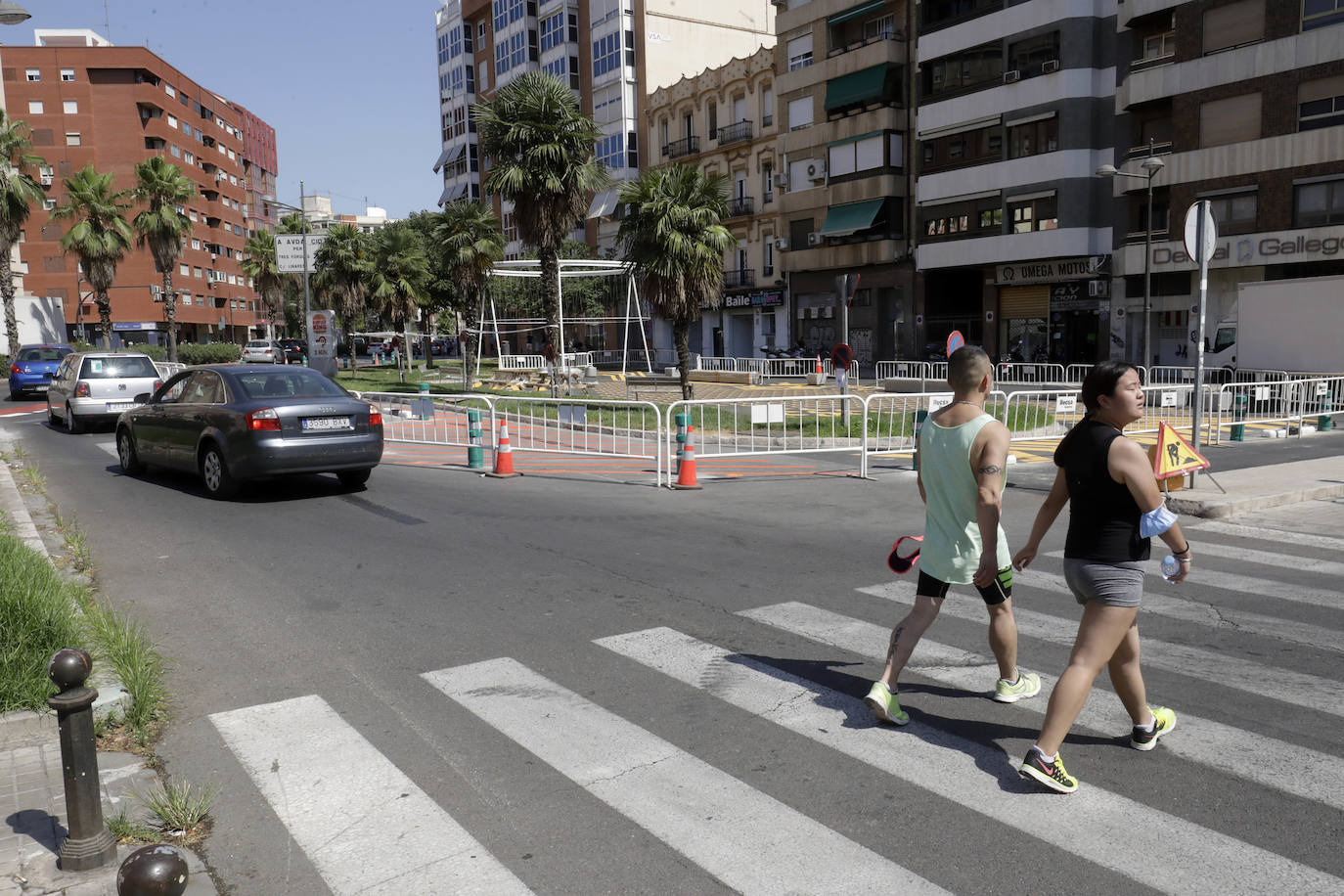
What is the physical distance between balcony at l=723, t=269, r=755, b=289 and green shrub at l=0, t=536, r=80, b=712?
1800 inches

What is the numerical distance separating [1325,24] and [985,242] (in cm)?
1215

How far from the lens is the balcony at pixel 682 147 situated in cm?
5325

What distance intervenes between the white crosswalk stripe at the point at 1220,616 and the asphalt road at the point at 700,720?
0.04 metres

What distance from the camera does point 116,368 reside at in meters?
19.5

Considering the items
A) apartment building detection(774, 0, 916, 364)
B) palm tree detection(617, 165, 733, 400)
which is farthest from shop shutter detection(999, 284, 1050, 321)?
palm tree detection(617, 165, 733, 400)

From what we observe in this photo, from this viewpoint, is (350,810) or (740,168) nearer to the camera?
Answer: (350,810)

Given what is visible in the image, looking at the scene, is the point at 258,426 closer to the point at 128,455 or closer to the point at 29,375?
the point at 128,455

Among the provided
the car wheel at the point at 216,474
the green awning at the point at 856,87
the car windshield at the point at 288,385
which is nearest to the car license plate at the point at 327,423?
the car windshield at the point at 288,385

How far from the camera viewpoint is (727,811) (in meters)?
3.81

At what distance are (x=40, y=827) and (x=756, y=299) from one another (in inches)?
1869

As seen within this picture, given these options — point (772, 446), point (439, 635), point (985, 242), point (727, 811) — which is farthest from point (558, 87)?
point (727, 811)

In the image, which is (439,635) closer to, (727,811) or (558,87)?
(727,811)

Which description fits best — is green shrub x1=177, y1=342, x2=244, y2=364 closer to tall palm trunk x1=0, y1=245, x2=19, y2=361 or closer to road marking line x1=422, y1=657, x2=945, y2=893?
tall palm trunk x1=0, y1=245, x2=19, y2=361

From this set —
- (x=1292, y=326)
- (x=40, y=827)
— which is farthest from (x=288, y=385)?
(x=1292, y=326)
